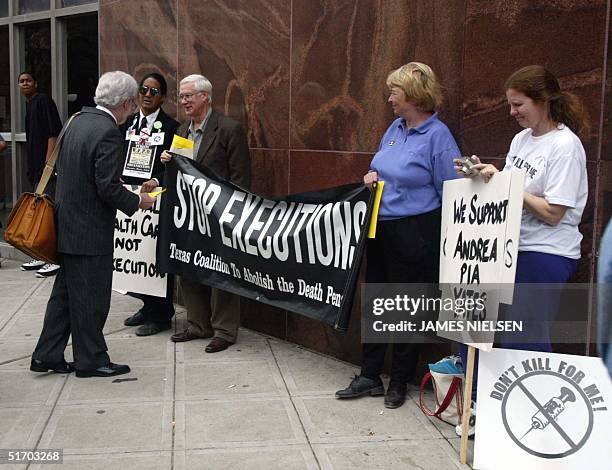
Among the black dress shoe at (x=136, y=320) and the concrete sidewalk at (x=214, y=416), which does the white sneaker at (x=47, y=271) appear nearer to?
the black dress shoe at (x=136, y=320)

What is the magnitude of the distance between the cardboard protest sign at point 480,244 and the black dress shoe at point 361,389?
787 millimetres

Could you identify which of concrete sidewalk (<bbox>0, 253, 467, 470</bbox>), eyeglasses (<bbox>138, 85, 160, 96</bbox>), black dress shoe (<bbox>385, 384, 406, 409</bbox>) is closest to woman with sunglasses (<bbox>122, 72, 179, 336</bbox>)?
eyeglasses (<bbox>138, 85, 160, 96</bbox>)

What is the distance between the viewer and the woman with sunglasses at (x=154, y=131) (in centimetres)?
621

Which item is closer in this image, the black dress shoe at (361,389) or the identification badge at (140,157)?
the black dress shoe at (361,389)

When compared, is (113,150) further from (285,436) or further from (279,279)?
(285,436)

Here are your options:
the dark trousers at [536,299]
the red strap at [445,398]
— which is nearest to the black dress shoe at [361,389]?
the red strap at [445,398]

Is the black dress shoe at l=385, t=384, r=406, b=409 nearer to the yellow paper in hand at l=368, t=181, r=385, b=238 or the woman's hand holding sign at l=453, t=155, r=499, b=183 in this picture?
the yellow paper in hand at l=368, t=181, r=385, b=238

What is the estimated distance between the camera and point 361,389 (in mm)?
4871

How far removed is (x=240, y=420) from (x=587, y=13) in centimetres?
276

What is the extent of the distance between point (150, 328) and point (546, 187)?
3578mm

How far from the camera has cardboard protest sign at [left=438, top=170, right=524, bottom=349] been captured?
11.9 ft

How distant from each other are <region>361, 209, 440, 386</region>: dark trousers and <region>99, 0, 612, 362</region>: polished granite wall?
56 cm

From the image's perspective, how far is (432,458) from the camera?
4.06m

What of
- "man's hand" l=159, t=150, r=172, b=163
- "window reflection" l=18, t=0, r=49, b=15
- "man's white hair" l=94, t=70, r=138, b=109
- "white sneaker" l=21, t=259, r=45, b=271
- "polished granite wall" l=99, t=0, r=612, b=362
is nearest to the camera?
"polished granite wall" l=99, t=0, r=612, b=362
